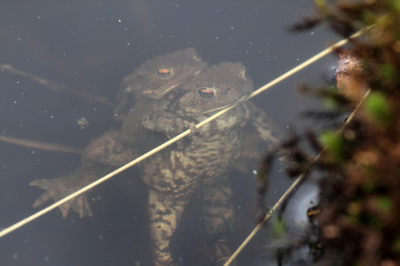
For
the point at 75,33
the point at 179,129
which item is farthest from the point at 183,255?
the point at 75,33

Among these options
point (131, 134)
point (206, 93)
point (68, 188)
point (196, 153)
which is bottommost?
point (68, 188)

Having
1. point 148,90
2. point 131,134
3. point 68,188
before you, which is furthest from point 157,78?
point 68,188

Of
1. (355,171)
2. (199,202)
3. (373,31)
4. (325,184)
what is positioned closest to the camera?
(355,171)

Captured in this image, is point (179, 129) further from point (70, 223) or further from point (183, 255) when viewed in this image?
point (70, 223)

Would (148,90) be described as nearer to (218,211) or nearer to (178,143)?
(178,143)

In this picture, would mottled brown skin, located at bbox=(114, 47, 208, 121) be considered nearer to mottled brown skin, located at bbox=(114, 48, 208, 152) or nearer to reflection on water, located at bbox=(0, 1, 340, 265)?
mottled brown skin, located at bbox=(114, 48, 208, 152)

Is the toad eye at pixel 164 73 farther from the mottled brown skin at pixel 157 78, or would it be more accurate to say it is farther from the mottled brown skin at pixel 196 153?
the mottled brown skin at pixel 196 153

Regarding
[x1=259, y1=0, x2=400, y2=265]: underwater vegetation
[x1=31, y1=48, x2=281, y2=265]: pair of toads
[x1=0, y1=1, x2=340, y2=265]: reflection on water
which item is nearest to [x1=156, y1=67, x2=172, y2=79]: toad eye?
[x1=31, y1=48, x2=281, y2=265]: pair of toads
